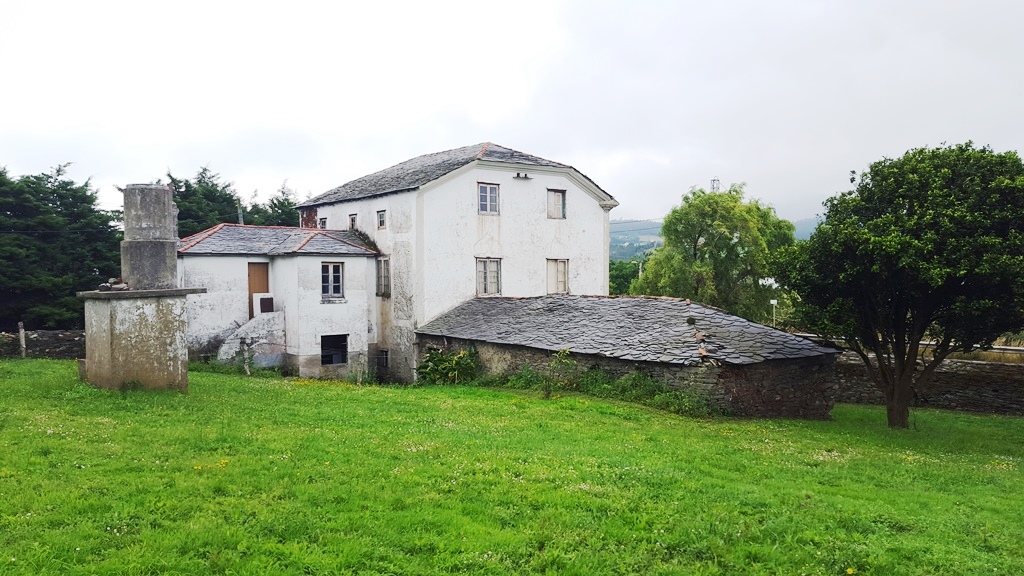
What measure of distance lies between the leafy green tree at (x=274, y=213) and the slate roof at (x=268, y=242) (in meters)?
18.2

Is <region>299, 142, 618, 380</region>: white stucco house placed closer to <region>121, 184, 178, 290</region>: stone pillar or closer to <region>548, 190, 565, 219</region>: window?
<region>548, 190, 565, 219</region>: window

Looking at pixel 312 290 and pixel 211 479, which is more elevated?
pixel 312 290

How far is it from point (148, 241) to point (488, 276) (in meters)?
17.4

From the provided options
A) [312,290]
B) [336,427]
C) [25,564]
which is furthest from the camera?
[312,290]

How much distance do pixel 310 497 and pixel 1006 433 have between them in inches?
729

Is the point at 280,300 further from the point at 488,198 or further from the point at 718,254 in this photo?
the point at 718,254

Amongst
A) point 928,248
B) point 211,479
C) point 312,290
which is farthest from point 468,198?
point 211,479

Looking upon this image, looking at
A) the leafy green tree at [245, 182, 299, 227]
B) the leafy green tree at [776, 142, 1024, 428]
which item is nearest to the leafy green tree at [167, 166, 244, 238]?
the leafy green tree at [245, 182, 299, 227]

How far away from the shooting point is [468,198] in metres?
30.5

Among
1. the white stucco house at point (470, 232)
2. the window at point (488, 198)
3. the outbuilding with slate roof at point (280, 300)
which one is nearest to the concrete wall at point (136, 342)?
the outbuilding with slate roof at point (280, 300)

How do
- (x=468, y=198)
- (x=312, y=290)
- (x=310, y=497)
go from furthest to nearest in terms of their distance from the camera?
(x=468, y=198) < (x=312, y=290) < (x=310, y=497)

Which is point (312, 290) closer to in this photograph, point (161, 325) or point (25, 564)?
point (161, 325)

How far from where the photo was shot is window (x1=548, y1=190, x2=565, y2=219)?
107 feet

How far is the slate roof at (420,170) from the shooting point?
30219 millimetres
